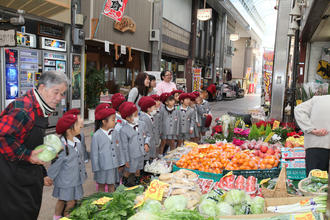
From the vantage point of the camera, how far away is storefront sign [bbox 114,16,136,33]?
10481mm

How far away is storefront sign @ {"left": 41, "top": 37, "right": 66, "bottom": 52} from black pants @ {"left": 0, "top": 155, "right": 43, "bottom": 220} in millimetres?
6372

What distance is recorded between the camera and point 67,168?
314 cm

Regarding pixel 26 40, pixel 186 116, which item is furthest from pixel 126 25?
pixel 186 116

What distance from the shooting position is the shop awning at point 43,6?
6.49 m

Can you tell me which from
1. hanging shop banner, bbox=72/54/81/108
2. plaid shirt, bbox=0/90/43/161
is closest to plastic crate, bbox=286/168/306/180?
plaid shirt, bbox=0/90/43/161

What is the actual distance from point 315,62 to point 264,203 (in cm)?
902

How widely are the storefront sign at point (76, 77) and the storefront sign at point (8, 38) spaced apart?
297 cm

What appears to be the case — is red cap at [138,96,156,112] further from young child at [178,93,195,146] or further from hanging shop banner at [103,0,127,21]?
hanging shop banner at [103,0,127,21]

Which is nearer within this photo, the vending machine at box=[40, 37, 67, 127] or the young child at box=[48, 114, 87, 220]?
the young child at box=[48, 114, 87, 220]

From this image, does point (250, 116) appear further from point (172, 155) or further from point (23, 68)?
point (23, 68)

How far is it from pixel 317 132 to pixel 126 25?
357 inches

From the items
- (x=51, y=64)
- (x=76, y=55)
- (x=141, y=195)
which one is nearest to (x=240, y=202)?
(x=141, y=195)

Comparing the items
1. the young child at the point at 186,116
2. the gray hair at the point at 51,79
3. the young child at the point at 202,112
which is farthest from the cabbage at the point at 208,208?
the young child at the point at 202,112

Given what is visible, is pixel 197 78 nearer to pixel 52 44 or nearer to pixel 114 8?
pixel 114 8
